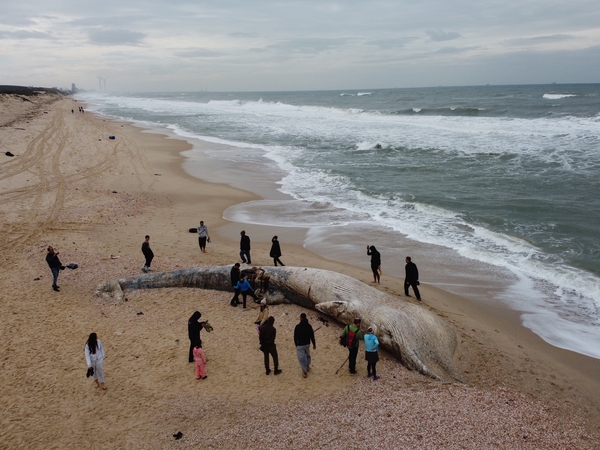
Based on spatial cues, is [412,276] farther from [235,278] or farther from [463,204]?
[463,204]

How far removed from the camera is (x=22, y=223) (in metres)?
16.5

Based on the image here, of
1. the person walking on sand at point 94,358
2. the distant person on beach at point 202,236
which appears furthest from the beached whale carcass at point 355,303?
the person walking on sand at point 94,358

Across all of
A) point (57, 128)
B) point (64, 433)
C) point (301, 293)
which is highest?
point (57, 128)

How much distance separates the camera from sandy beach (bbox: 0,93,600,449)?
6.83 meters

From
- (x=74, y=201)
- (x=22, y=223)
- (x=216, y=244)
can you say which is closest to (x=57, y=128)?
(x=74, y=201)

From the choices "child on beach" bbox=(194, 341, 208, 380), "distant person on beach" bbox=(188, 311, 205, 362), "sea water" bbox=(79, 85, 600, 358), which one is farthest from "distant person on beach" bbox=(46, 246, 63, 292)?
"sea water" bbox=(79, 85, 600, 358)

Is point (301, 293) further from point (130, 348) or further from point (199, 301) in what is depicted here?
point (130, 348)

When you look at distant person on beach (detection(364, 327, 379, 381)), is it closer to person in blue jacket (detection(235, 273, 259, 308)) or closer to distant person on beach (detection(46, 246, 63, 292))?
person in blue jacket (detection(235, 273, 259, 308))

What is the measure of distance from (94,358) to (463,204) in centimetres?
1621

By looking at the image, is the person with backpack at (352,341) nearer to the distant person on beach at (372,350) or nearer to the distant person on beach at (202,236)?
the distant person on beach at (372,350)

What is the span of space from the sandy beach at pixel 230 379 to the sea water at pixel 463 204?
1.31m

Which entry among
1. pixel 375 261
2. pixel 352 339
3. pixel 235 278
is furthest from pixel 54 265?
pixel 375 261

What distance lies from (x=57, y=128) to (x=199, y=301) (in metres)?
38.8

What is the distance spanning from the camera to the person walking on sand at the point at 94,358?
772 centimetres
